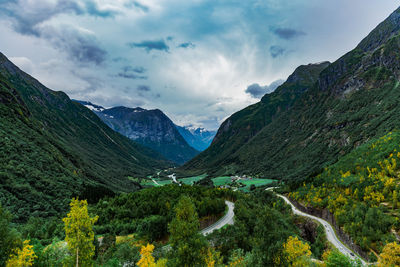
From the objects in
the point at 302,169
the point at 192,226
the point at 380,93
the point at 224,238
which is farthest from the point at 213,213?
the point at 380,93

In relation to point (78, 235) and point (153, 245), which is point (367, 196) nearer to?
point (153, 245)

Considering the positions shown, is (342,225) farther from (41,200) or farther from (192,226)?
(41,200)

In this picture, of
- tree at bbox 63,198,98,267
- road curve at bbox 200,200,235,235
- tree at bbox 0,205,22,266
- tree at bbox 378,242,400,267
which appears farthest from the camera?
road curve at bbox 200,200,235,235

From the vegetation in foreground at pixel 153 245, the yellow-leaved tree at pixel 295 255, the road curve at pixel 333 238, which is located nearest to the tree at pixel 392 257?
the vegetation in foreground at pixel 153 245

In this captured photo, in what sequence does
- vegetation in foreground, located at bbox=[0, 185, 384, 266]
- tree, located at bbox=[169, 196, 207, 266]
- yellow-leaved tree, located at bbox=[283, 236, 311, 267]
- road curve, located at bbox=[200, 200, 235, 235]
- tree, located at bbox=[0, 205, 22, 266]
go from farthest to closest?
road curve, located at bbox=[200, 200, 235, 235], yellow-leaved tree, located at bbox=[283, 236, 311, 267], tree, located at bbox=[169, 196, 207, 266], tree, located at bbox=[0, 205, 22, 266], vegetation in foreground, located at bbox=[0, 185, 384, 266]

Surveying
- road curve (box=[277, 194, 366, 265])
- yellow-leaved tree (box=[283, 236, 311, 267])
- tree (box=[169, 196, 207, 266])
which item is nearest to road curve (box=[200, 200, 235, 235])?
tree (box=[169, 196, 207, 266])

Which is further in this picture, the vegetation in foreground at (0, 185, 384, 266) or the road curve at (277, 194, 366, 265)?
the road curve at (277, 194, 366, 265)

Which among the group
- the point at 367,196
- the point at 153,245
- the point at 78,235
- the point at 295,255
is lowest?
the point at 367,196

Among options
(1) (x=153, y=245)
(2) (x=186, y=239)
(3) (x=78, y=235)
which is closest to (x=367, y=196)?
(2) (x=186, y=239)

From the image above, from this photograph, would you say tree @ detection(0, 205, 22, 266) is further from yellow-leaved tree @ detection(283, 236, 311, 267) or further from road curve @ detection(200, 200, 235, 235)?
road curve @ detection(200, 200, 235, 235)
